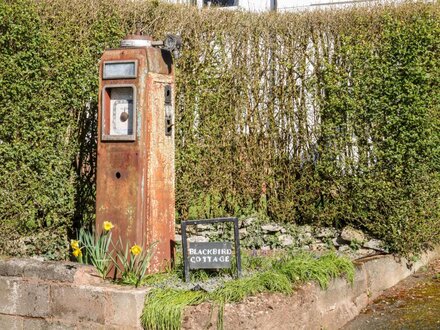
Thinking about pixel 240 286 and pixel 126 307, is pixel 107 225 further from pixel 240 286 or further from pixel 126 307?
pixel 240 286

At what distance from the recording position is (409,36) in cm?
898

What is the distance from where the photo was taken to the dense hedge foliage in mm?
8031

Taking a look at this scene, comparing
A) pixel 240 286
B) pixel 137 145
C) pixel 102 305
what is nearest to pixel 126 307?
pixel 102 305

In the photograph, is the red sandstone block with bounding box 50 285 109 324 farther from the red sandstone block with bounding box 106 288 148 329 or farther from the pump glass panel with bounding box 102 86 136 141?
the pump glass panel with bounding box 102 86 136 141

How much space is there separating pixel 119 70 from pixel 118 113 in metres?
0.40

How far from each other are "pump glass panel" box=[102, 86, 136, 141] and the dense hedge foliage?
3.61ft

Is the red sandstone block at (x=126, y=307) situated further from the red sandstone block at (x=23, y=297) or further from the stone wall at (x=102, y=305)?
the red sandstone block at (x=23, y=297)

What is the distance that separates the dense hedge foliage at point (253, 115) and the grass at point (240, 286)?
6.20 ft

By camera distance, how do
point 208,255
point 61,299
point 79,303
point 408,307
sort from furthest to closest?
point 408,307, point 208,255, point 61,299, point 79,303

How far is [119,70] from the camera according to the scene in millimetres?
7156

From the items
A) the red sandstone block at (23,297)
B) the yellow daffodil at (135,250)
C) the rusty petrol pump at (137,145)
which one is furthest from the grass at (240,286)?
the red sandstone block at (23,297)

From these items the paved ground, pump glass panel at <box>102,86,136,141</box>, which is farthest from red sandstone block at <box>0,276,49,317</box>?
the paved ground

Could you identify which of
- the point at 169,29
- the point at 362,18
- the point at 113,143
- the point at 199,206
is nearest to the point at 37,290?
the point at 113,143

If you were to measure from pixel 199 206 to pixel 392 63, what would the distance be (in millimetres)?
2897
